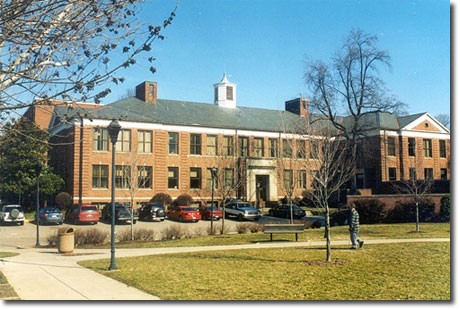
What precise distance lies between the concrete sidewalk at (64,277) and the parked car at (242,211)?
39.2 feet

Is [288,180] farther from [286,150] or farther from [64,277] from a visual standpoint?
[64,277]

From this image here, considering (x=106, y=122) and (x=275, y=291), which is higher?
(x=106, y=122)

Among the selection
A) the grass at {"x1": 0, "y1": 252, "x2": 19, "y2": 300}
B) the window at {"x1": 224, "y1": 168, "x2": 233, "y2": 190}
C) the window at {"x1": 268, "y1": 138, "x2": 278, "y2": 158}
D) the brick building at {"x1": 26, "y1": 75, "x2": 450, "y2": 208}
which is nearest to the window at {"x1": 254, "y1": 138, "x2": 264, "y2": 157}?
the brick building at {"x1": 26, "y1": 75, "x2": 450, "y2": 208}

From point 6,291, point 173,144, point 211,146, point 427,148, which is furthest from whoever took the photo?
point 211,146

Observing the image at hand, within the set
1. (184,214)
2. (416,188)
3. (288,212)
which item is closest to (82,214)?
(416,188)

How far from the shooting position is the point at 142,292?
732cm

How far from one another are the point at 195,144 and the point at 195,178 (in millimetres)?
1958

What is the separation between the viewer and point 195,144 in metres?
25.4

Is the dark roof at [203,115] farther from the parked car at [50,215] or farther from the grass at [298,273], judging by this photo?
the grass at [298,273]

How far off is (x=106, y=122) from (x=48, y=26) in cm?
327

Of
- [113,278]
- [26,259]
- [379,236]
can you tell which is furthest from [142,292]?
[379,236]

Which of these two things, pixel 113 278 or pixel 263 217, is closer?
pixel 113 278

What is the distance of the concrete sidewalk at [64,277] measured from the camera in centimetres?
710

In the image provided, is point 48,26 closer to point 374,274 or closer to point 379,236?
point 374,274
